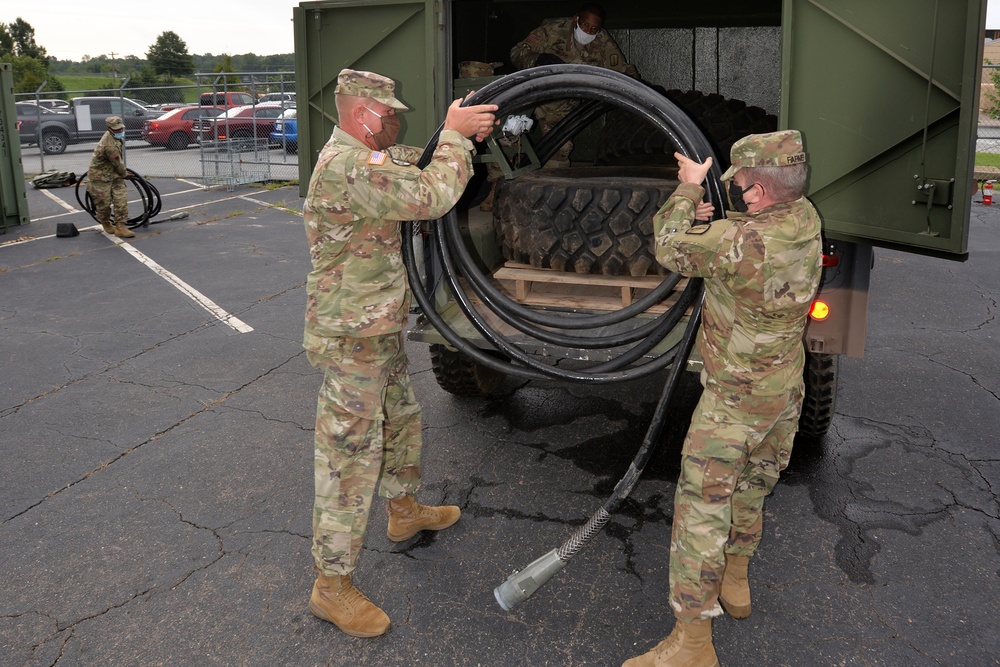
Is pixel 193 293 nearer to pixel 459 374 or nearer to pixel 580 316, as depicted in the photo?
pixel 459 374

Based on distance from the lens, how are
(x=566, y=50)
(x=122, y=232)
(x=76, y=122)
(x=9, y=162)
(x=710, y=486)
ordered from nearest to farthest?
(x=710, y=486) → (x=566, y=50) → (x=122, y=232) → (x=9, y=162) → (x=76, y=122)

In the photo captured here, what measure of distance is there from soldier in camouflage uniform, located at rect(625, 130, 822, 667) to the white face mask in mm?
2629

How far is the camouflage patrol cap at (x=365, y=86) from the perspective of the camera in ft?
9.86

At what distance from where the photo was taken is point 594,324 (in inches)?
134

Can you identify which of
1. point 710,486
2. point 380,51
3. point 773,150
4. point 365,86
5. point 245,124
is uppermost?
point 245,124

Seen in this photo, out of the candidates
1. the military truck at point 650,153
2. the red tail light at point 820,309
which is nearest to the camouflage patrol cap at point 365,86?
the military truck at point 650,153

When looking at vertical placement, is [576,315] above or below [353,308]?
below

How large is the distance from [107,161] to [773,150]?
1046 centimetres

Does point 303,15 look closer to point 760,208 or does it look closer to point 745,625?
point 760,208

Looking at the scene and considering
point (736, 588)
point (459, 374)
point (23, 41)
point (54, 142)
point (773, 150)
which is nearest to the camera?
point (773, 150)

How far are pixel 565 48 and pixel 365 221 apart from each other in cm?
283

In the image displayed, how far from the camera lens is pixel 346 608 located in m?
3.07

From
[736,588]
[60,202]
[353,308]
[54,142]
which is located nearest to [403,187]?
[353,308]

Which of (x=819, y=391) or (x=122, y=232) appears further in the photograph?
(x=122, y=232)
